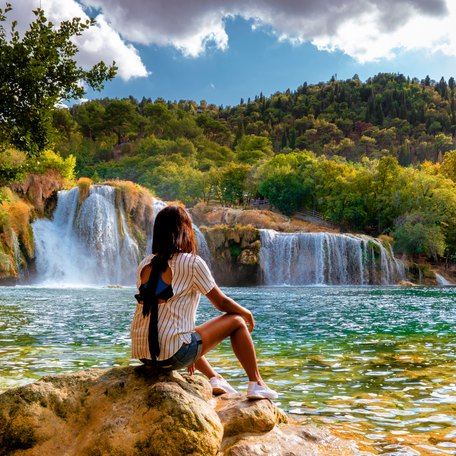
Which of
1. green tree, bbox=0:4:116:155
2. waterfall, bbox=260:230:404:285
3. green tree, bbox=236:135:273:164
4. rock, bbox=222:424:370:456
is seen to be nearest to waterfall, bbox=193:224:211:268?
waterfall, bbox=260:230:404:285

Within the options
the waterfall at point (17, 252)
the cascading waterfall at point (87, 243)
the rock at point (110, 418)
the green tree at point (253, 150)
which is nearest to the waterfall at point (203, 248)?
the cascading waterfall at point (87, 243)

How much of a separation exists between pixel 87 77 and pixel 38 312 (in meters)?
9.04

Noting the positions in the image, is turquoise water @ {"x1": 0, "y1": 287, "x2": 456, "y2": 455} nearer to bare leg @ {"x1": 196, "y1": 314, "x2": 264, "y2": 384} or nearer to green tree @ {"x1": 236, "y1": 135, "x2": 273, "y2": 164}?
bare leg @ {"x1": 196, "y1": 314, "x2": 264, "y2": 384}

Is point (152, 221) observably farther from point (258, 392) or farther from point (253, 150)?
point (253, 150)

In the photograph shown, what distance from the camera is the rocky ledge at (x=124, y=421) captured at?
3773mm

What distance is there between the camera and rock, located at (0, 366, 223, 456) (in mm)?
3764

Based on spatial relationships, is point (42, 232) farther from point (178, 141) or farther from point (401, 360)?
point (178, 141)

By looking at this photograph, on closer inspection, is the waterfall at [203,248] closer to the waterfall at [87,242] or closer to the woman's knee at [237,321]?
the waterfall at [87,242]

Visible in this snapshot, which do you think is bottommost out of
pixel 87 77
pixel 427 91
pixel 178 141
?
pixel 87 77

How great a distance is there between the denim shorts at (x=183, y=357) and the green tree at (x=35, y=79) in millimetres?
8802

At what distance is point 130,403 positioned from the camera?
404cm

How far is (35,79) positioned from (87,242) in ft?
99.8

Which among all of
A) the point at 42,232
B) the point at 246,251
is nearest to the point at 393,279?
the point at 246,251

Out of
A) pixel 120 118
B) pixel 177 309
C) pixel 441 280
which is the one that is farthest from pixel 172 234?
pixel 120 118
